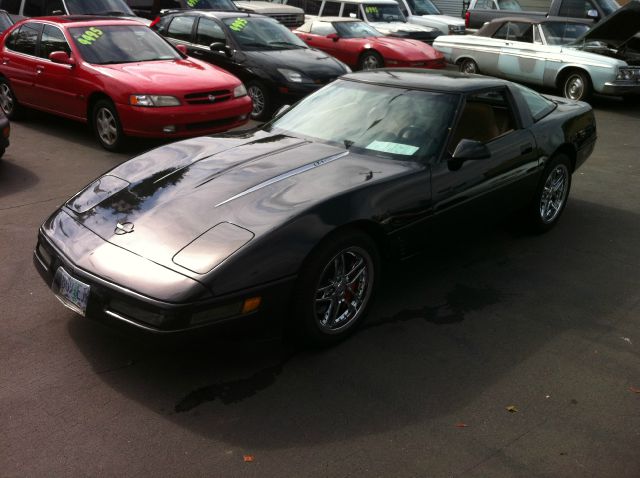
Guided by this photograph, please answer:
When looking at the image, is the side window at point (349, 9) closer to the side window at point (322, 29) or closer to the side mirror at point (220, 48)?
the side window at point (322, 29)

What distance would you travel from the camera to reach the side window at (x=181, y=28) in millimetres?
11336

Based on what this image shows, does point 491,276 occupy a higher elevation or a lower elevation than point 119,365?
higher

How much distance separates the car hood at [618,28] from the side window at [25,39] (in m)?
7.96

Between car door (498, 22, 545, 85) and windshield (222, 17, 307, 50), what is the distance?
421 cm

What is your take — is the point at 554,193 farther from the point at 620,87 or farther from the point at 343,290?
the point at 620,87

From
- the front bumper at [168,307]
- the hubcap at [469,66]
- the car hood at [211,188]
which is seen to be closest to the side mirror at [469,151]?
the car hood at [211,188]

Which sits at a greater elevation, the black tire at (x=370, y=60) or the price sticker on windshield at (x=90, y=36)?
the price sticker on windshield at (x=90, y=36)

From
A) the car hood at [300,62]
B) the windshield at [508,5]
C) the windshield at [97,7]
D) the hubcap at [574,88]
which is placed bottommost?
the windshield at [97,7]

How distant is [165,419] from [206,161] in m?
1.82

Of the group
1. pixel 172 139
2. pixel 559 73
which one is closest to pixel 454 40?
pixel 559 73

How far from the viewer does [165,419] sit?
11.1 ft

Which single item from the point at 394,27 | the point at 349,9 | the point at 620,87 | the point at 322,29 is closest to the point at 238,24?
the point at 322,29

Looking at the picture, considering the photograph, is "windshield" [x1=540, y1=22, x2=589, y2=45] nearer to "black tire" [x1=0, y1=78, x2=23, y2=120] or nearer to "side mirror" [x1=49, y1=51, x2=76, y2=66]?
"side mirror" [x1=49, y1=51, x2=76, y2=66]

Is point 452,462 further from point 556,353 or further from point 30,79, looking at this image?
point 30,79
